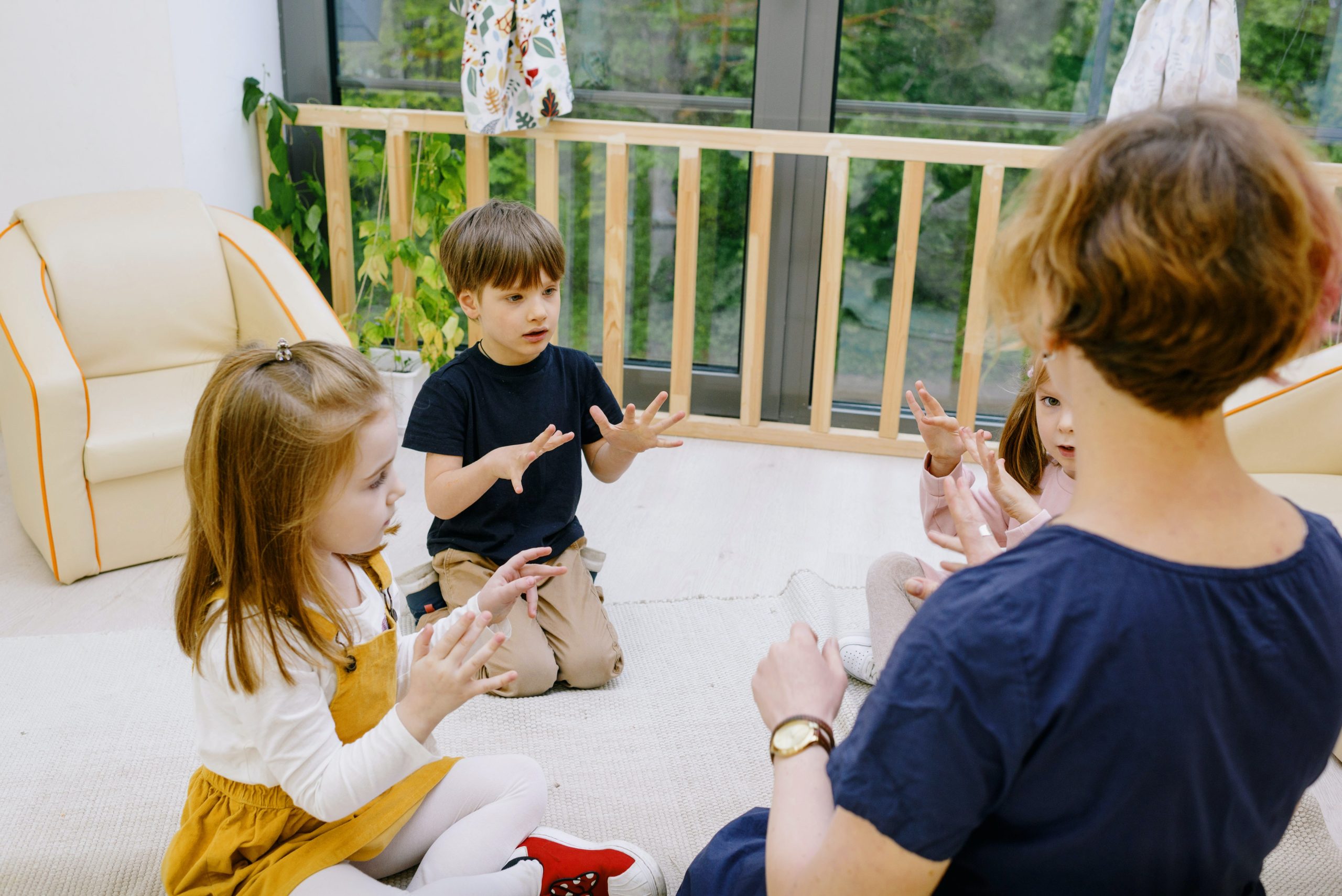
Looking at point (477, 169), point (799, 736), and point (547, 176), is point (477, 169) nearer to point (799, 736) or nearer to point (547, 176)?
point (547, 176)

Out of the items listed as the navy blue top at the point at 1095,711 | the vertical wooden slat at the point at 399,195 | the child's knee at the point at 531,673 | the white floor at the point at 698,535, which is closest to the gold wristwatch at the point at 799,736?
the navy blue top at the point at 1095,711

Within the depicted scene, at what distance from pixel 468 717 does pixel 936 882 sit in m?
1.16

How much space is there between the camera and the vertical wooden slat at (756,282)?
9.60 feet

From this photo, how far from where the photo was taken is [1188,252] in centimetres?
58

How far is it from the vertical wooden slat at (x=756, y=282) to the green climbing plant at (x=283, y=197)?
1.29 m

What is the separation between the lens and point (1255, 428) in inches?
76.9

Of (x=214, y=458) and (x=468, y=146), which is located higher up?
(x=468, y=146)

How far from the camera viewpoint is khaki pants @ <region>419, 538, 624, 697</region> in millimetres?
1789

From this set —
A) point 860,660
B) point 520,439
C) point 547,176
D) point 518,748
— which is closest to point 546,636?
point 518,748

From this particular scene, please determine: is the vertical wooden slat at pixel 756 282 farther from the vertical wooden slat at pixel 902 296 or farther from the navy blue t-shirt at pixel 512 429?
the navy blue t-shirt at pixel 512 429

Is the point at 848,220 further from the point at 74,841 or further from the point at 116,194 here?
the point at 74,841

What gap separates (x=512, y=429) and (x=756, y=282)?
1376mm

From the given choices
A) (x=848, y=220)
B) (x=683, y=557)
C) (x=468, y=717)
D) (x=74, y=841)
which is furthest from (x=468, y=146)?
(x=74, y=841)

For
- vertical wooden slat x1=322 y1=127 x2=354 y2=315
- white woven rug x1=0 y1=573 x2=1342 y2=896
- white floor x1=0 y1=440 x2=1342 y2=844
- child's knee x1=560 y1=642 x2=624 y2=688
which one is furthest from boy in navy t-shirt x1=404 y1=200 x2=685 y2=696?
vertical wooden slat x1=322 y1=127 x2=354 y2=315
